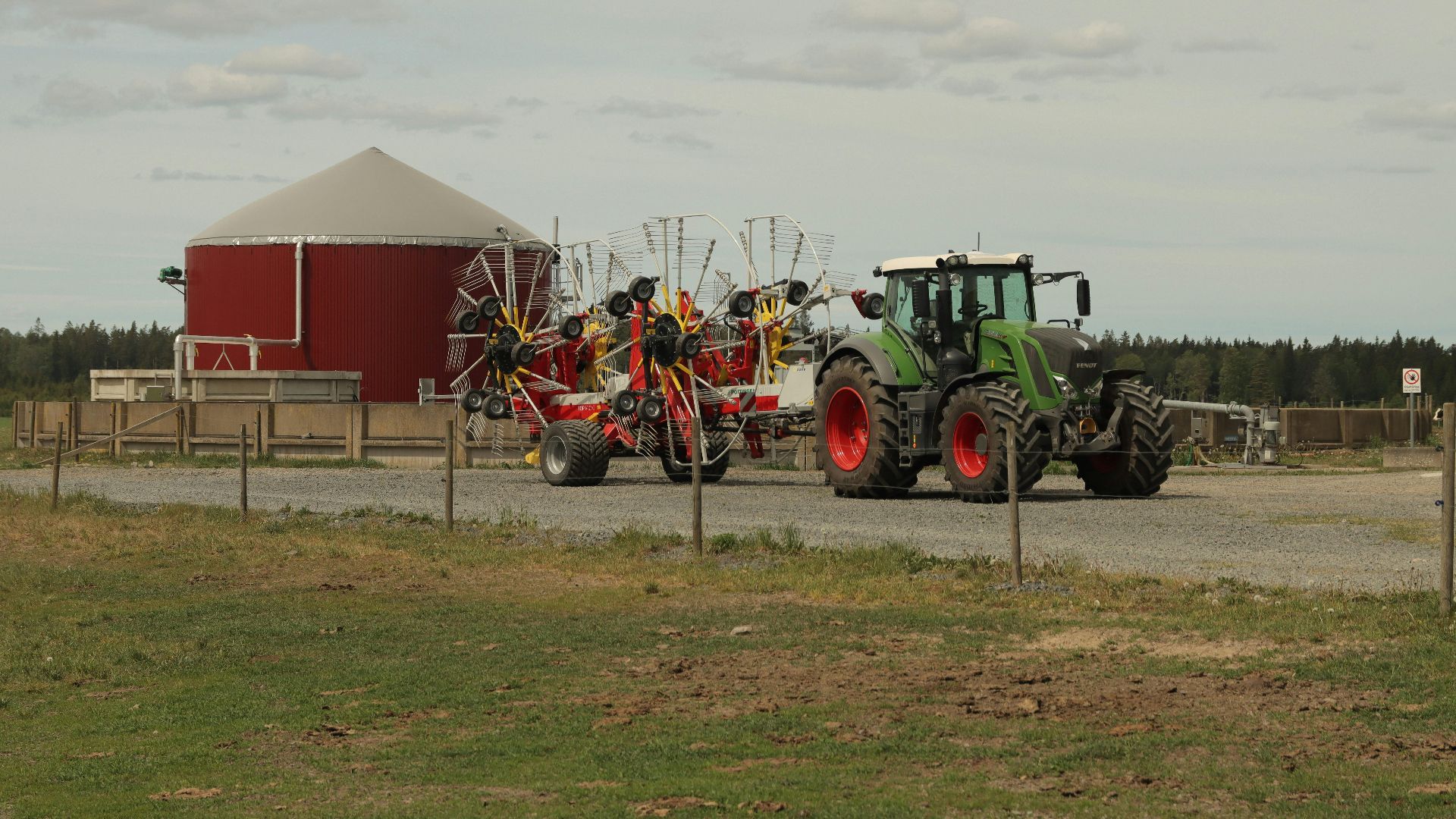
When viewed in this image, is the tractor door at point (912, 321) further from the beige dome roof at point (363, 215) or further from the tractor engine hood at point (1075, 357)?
the beige dome roof at point (363, 215)

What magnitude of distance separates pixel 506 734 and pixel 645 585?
6222 millimetres

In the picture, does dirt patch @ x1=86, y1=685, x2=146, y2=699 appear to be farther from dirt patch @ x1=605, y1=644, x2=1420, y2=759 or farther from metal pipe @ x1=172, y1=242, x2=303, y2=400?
metal pipe @ x1=172, y1=242, x2=303, y2=400

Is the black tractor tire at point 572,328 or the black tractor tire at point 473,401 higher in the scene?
the black tractor tire at point 572,328

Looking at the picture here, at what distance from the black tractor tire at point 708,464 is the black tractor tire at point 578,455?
137 centimetres

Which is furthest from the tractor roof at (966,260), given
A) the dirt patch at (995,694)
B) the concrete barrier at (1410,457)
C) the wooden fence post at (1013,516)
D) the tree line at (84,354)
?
the tree line at (84,354)

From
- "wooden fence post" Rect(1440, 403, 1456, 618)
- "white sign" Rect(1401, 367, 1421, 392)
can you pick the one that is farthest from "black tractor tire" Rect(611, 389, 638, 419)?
"white sign" Rect(1401, 367, 1421, 392)

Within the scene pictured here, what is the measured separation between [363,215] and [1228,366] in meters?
106

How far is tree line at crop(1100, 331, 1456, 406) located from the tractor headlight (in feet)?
352

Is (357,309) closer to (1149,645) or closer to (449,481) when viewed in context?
(449,481)

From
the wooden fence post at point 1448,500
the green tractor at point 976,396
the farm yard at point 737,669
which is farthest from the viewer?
the green tractor at point 976,396

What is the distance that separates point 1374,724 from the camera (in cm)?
963

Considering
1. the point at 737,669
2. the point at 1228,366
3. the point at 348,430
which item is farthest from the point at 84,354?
the point at 737,669

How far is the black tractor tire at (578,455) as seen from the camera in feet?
101

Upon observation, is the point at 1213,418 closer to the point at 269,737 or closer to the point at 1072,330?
the point at 1072,330
